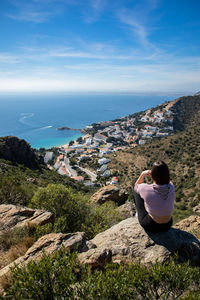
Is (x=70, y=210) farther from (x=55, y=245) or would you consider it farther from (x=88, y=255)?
(x=88, y=255)

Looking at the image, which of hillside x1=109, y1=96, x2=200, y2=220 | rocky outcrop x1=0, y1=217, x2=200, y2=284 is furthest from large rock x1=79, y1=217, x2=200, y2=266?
hillside x1=109, y1=96, x2=200, y2=220

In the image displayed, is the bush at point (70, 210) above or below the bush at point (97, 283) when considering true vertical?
below

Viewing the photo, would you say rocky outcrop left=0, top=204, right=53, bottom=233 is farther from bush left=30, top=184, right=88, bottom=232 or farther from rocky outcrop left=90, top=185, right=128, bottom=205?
rocky outcrop left=90, top=185, right=128, bottom=205

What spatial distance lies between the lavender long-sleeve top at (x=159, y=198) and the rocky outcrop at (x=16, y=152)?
26167mm

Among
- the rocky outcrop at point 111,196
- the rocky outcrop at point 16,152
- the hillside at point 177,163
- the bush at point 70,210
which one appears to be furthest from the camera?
the rocky outcrop at point 16,152

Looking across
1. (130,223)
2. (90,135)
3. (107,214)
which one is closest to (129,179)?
(107,214)

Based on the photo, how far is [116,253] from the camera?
348 centimetres

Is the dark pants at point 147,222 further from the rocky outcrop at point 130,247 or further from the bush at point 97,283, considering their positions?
the bush at point 97,283

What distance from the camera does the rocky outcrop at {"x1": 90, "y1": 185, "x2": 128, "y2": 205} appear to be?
37.7 ft

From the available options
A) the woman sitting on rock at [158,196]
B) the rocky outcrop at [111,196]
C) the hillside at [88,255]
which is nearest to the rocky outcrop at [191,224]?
the hillside at [88,255]

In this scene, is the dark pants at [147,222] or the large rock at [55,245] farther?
the dark pants at [147,222]

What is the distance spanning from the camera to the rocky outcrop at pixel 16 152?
25.1 metres

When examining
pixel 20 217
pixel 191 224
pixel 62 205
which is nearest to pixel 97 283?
pixel 20 217

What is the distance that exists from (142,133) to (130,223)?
8119 centimetres
